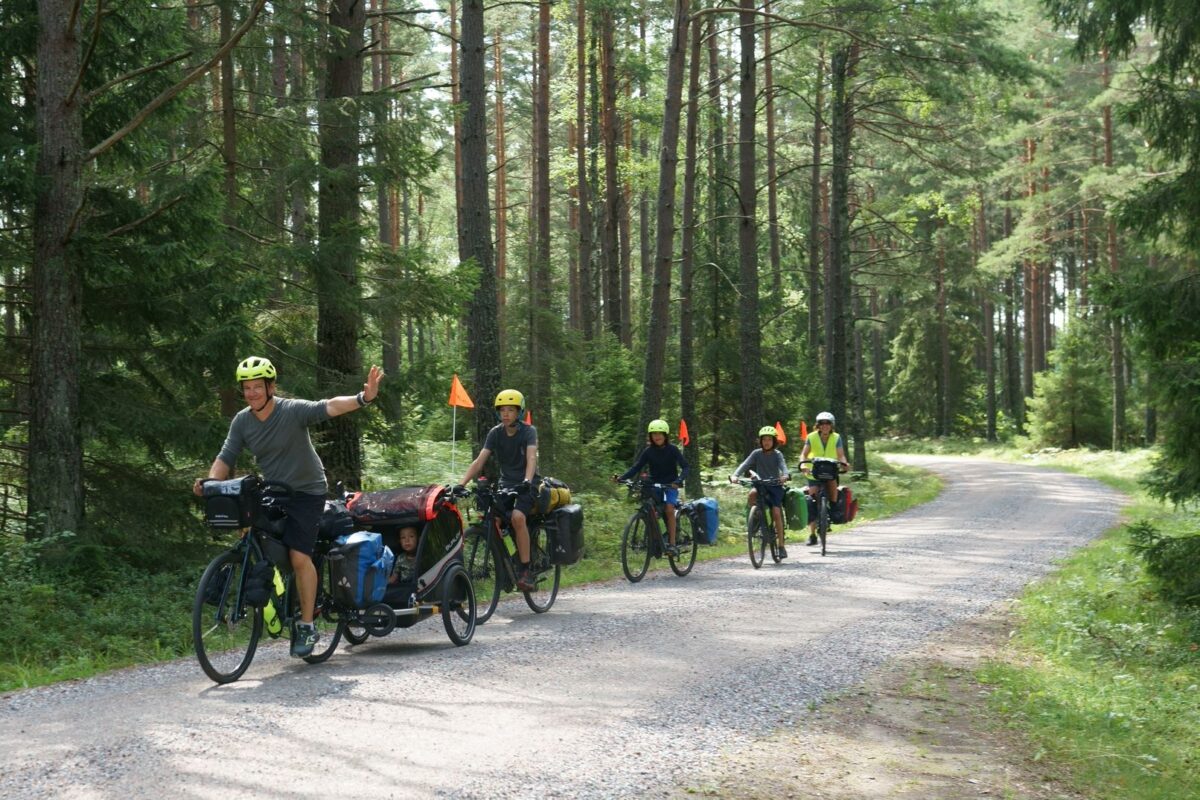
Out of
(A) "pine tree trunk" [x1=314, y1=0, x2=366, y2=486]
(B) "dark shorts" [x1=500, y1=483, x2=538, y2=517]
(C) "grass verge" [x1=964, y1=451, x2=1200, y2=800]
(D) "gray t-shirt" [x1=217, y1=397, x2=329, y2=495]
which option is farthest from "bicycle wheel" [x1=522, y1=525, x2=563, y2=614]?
(C) "grass verge" [x1=964, y1=451, x2=1200, y2=800]

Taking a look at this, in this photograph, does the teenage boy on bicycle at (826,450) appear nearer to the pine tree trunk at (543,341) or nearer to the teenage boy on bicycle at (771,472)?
the teenage boy on bicycle at (771,472)

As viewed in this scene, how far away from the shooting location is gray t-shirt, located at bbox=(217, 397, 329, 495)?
729cm

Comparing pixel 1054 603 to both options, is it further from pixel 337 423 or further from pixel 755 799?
pixel 337 423

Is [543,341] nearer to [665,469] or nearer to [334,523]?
[665,469]

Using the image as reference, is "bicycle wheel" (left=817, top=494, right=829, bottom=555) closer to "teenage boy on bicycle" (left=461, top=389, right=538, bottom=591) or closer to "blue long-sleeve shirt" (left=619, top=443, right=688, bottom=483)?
"blue long-sleeve shirt" (left=619, top=443, right=688, bottom=483)

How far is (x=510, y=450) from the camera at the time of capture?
10508mm

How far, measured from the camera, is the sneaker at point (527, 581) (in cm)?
1023

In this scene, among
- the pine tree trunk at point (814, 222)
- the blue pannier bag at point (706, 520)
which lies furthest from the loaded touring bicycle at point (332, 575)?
the pine tree trunk at point (814, 222)

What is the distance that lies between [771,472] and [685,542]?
237 centimetres

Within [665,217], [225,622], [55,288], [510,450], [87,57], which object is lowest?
[225,622]

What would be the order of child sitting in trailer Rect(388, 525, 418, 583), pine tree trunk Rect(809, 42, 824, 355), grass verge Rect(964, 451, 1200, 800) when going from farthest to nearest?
pine tree trunk Rect(809, 42, 824, 355)
child sitting in trailer Rect(388, 525, 418, 583)
grass verge Rect(964, 451, 1200, 800)

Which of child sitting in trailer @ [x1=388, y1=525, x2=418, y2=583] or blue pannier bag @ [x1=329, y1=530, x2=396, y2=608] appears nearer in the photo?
blue pannier bag @ [x1=329, y1=530, x2=396, y2=608]

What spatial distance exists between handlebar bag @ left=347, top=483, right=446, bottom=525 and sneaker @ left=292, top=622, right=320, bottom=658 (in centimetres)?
118

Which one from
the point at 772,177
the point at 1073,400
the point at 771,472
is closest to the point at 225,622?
the point at 771,472
